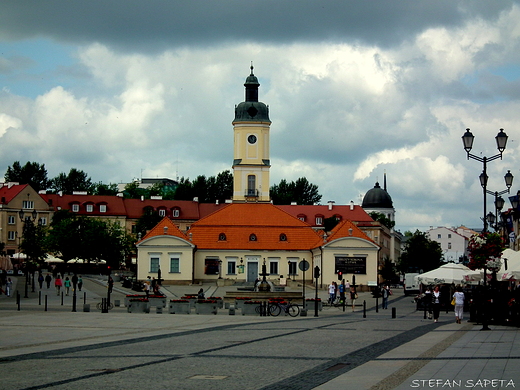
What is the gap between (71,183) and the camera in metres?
161

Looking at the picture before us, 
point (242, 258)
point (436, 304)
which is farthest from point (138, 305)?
point (242, 258)

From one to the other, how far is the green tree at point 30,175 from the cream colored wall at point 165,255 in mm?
69312

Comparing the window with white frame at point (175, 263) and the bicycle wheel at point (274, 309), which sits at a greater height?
the window with white frame at point (175, 263)

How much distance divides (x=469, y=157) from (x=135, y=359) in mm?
20168

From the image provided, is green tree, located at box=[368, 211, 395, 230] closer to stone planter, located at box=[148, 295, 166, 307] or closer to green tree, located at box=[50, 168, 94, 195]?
green tree, located at box=[50, 168, 94, 195]

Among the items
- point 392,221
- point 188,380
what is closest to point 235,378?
point 188,380

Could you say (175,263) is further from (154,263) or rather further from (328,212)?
(328,212)

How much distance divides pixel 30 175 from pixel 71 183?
28.3 ft

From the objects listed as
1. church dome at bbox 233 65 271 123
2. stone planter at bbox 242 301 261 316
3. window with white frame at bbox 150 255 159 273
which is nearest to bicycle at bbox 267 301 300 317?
stone planter at bbox 242 301 261 316

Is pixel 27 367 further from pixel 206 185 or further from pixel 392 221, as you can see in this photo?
pixel 392 221

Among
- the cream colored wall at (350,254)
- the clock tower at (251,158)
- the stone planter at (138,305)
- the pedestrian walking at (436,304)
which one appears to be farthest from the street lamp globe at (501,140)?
the clock tower at (251,158)

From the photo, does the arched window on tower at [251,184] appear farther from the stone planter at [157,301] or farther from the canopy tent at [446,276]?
the stone planter at [157,301]

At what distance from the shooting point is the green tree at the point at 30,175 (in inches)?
6038

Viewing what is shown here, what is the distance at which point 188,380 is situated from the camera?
56.1 feet
